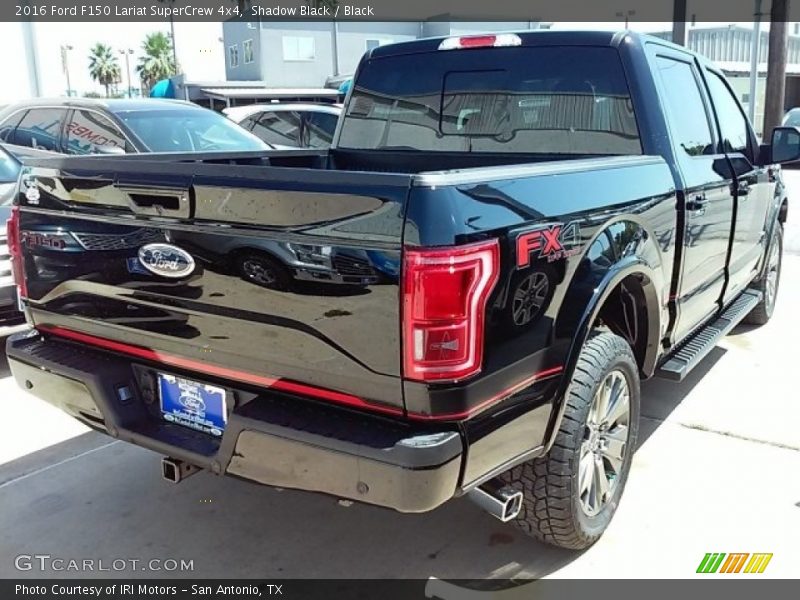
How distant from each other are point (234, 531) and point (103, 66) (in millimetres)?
92702

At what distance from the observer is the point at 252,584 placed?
9.91 feet

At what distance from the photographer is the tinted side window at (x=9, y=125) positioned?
29.9 feet

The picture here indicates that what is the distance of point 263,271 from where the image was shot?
245 centimetres

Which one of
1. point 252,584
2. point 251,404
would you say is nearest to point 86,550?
point 252,584

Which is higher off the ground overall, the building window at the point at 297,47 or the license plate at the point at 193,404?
the building window at the point at 297,47

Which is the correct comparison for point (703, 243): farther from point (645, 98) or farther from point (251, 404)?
point (251, 404)

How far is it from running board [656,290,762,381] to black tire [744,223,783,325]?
0.44 metres

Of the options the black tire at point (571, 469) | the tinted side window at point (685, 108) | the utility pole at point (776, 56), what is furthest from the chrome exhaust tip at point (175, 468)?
the utility pole at point (776, 56)

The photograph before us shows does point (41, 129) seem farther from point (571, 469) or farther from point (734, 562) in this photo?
point (734, 562)

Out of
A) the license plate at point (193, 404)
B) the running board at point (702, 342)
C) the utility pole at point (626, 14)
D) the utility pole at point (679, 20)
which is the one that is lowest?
the running board at point (702, 342)

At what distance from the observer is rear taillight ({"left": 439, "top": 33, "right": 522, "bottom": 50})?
4.00 meters

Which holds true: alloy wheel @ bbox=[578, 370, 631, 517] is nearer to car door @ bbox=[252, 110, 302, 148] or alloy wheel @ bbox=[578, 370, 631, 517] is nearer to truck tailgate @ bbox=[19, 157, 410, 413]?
truck tailgate @ bbox=[19, 157, 410, 413]

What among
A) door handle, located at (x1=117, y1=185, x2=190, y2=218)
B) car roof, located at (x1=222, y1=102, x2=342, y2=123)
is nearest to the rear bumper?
door handle, located at (x1=117, y1=185, x2=190, y2=218)

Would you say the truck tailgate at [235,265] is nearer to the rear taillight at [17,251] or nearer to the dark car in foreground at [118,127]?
the rear taillight at [17,251]
